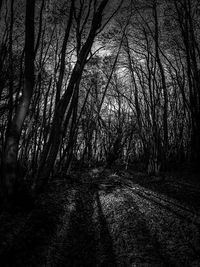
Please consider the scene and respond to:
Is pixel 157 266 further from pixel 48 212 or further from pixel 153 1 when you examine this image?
pixel 153 1

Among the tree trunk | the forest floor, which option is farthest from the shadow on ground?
the tree trunk

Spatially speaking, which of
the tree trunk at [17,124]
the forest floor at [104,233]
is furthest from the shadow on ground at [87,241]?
the tree trunk at [17,124]

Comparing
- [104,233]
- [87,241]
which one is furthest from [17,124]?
[104,233]

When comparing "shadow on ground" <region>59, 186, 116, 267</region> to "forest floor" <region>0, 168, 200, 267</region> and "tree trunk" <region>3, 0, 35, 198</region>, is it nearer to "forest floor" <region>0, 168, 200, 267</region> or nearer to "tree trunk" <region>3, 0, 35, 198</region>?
"forest floor" <region>0, 168, 200, 267</region>

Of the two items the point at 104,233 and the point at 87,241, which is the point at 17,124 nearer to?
the point at 87,241

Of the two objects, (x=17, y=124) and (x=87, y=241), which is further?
(x=17, y=124)

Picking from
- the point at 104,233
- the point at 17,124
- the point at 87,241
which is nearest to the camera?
the point at 87,241

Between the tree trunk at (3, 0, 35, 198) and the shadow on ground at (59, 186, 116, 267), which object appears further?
the tree trunk at (3, 0, 35, 198)

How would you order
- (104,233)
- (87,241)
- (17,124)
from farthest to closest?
(17,124), (104,233), (87,241)

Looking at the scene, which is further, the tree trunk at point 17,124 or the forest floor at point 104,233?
the tree trunk at point 17,124

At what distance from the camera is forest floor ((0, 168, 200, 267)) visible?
1952mm

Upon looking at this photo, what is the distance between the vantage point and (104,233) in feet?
8.74

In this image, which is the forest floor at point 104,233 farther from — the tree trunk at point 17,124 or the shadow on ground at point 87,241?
the tree trunk at point 17,124

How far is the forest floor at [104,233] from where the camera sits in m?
1.95
